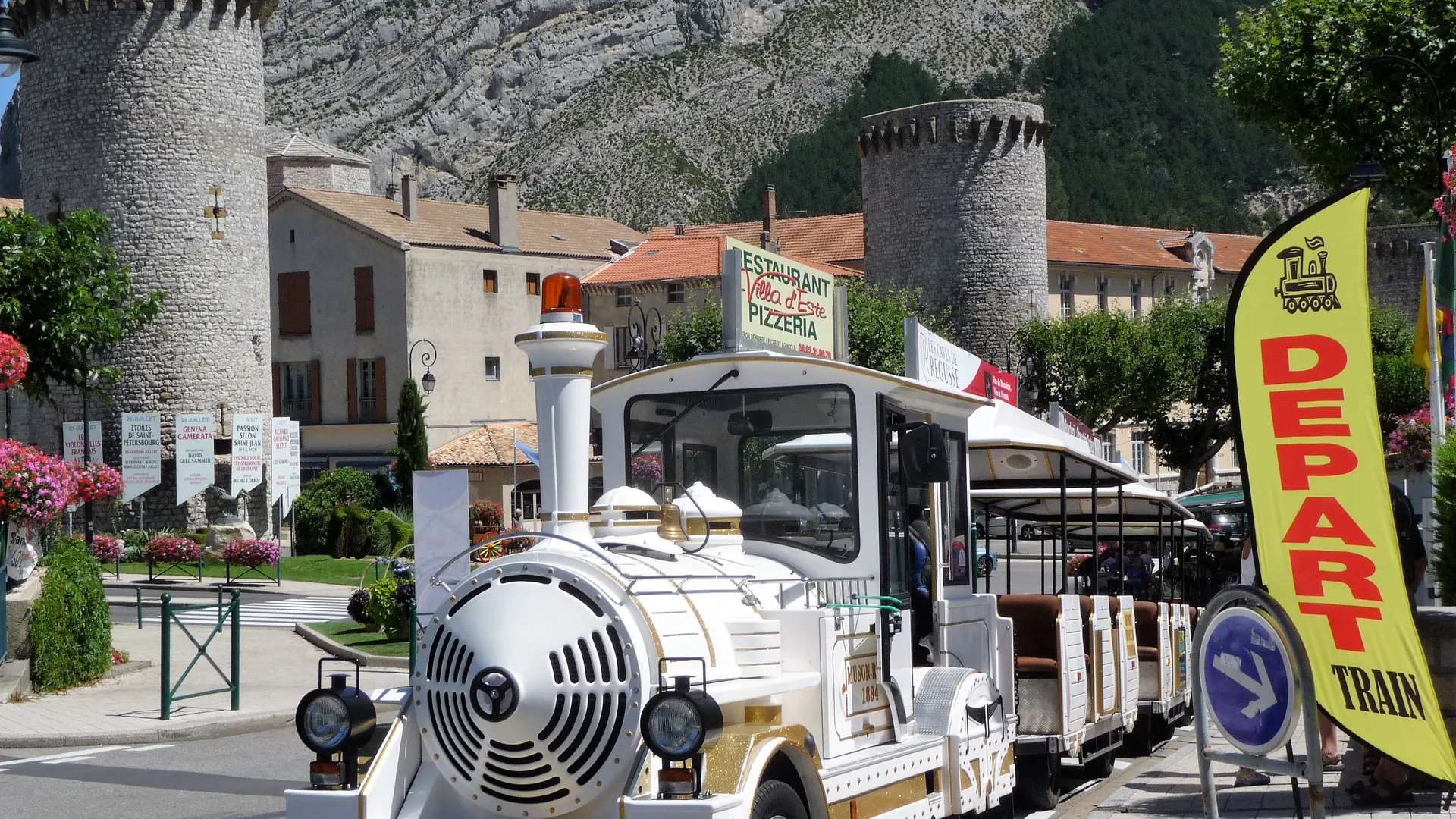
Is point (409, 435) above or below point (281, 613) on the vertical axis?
above

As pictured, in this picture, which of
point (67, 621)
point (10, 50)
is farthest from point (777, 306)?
point (67, 621)

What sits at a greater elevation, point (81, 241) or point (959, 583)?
point (81, 241)

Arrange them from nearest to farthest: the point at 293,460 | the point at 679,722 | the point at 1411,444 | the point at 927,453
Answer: the point at 679,722 → the point at 927,453 → the point at 1411,444 → the point at 293,460

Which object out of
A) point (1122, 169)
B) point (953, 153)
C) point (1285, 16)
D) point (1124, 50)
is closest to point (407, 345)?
point (953, 153)

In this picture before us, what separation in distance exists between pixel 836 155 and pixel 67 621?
324ft

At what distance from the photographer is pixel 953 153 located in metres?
56.9

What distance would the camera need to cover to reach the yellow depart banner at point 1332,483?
5.84m

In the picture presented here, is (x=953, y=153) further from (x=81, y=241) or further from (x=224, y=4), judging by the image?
(x=81, y=241)

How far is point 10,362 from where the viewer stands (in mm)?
14859

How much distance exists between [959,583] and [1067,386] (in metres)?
47.7

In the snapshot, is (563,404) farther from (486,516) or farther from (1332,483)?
(486,516)

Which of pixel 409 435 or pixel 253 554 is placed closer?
pixel 253 554

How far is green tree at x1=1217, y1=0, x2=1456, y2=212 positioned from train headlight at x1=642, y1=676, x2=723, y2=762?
14.1 meters

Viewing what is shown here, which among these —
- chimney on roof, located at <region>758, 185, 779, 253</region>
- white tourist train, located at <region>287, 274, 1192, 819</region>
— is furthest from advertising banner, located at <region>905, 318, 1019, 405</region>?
chimney on roof, located at <region>758, 185, 779, 253</region>
